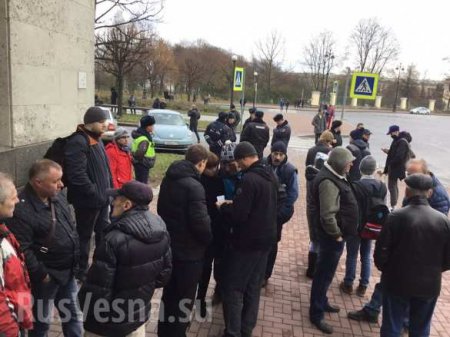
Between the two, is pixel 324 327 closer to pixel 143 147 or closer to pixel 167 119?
pixel 143 147

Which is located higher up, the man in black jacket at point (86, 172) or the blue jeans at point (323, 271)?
the man in black jacket at point (86, 172)

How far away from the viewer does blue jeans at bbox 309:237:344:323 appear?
4.14 metres

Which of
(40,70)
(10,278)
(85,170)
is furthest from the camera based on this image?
(40,70)

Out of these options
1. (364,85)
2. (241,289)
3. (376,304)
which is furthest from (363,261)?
(364,85)

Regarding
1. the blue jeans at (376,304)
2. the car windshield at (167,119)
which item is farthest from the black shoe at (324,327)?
the car windshield at (167,119)

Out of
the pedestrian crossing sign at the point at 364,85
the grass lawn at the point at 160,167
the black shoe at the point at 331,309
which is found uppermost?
the pedestrian crossing sign at the point at 364,85

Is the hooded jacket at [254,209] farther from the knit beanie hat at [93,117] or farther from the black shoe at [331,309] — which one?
the knit beanie hat at [93,117]

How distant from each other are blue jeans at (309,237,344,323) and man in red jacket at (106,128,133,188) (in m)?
2.99

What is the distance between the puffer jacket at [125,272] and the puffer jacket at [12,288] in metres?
0.36

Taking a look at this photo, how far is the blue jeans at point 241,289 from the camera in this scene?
3723 millimetres

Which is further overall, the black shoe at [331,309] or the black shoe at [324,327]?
the black shoe at [331,309]

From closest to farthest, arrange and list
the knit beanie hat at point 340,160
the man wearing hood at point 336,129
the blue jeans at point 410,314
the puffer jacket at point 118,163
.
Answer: the blue jeans at point 410,314
the knit beanie hat at point 340,160
the puffer jacket at point 118,163
the man wearing hood at point 336,129

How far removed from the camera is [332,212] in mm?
3953

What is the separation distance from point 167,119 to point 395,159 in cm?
957
